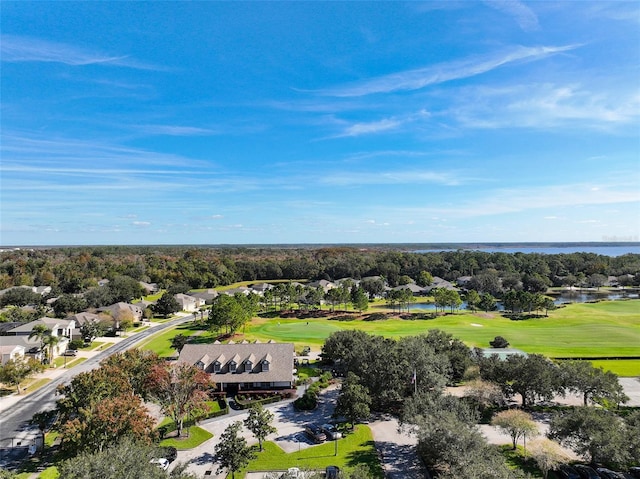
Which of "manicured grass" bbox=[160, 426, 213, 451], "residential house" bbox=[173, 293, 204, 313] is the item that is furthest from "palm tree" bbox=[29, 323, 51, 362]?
"residential house" bbox=[173, 293, 204, 313]

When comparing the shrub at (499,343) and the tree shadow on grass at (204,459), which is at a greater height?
the shrub at (499,343)

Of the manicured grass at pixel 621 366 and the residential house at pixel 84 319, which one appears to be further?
the residential house at pixel 84 319

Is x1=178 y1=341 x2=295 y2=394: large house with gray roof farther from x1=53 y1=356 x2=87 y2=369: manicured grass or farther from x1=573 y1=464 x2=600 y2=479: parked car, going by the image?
x1=573 y1=464 x2=600 y2=479: parked car

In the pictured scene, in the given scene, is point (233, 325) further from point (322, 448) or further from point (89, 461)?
point (89, 461)

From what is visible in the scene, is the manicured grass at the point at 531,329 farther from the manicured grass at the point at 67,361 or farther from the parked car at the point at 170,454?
the parked car at the point at 170,454

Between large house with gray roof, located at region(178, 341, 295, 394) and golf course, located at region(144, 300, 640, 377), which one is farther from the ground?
large house with gray roof, located at region(178, 341, 295, 394)

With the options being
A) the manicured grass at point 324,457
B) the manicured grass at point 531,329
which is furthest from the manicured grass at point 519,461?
the manicured grass at point 531,329

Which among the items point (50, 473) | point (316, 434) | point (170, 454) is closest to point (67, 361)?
point (50, 473)
